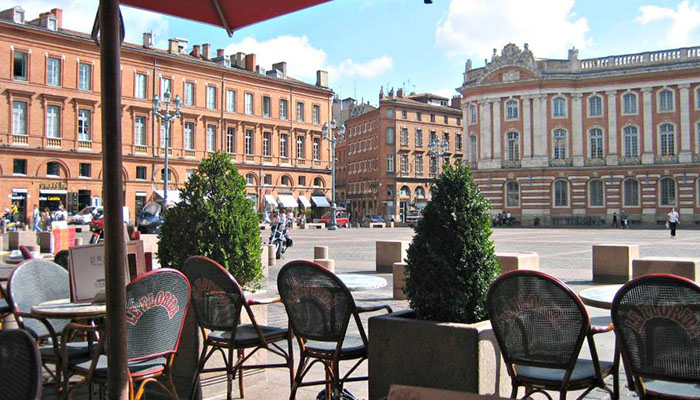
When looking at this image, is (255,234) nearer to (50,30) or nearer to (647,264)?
(647,264)

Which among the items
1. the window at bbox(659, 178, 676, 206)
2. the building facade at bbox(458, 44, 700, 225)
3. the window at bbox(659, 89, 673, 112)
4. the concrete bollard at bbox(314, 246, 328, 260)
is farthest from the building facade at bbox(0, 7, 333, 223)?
the window at bbox(659, 178, 676, 206)

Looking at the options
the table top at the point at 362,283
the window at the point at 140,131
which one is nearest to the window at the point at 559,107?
the window at the point at 140,131

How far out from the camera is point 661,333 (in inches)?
132

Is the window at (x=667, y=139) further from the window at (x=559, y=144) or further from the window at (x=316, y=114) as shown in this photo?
the window at (x=316, y=114)

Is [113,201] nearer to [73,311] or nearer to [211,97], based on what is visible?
[73,311]

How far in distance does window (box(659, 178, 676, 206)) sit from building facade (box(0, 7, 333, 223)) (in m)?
31.9

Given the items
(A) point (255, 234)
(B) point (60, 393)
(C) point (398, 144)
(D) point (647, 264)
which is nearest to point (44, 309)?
(B) point (60, 393)

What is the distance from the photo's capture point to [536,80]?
58625mm

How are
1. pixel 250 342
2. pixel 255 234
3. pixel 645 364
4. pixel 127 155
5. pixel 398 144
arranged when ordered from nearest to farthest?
pixel 645 364 → pixel 250 342 → pixel 255 234 → pixel 127 155 → pixel 398 144

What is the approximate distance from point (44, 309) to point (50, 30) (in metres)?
48.3

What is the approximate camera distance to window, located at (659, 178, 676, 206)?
5494 cm

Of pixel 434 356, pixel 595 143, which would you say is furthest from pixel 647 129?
pixel 434 356

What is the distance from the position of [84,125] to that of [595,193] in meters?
43.6

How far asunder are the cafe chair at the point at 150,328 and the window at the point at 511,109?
58.9m
